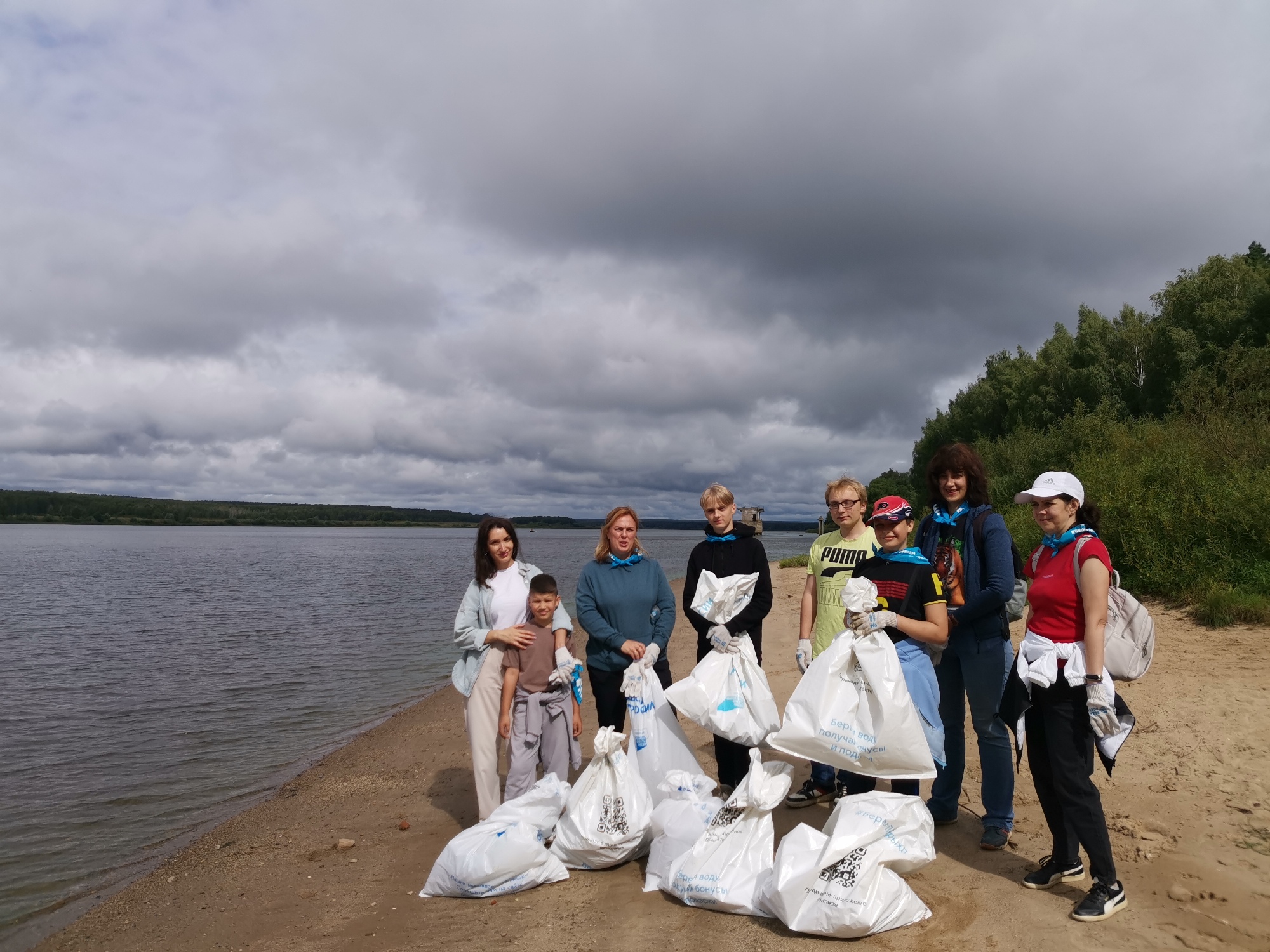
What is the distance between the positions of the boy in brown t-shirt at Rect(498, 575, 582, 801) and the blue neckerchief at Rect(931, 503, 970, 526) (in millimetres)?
2266

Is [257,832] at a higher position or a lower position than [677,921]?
lower

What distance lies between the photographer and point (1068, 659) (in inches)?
137

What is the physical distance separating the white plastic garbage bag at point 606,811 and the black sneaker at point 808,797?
4.33ft

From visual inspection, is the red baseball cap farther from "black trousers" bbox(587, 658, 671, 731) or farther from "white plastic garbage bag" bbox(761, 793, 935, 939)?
"black trousers" bbox(587, 658, 671, 731)

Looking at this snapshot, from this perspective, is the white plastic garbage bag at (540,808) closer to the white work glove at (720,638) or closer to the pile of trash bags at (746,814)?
the pile of trash bags at (746,814)

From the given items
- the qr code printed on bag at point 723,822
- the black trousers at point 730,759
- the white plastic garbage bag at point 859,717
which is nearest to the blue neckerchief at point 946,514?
the white plastic garbage bag at point 859,717

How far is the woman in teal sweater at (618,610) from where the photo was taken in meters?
4.72

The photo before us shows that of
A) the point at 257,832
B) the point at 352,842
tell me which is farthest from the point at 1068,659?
the point at 257,832

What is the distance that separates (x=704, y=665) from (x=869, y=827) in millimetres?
1274

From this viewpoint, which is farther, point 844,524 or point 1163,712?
point 1163,712

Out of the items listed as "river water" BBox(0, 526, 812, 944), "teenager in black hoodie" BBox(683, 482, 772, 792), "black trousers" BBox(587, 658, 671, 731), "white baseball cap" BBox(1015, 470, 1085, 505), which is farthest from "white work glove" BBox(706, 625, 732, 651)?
"river water" BBox(0, 526, 812, 944)

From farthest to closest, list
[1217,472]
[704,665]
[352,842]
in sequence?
[1217,472] < [352,842] < [704,665]

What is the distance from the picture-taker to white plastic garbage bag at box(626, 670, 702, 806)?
4.32 m

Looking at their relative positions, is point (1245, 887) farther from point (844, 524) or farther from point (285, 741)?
point (285, 741)
